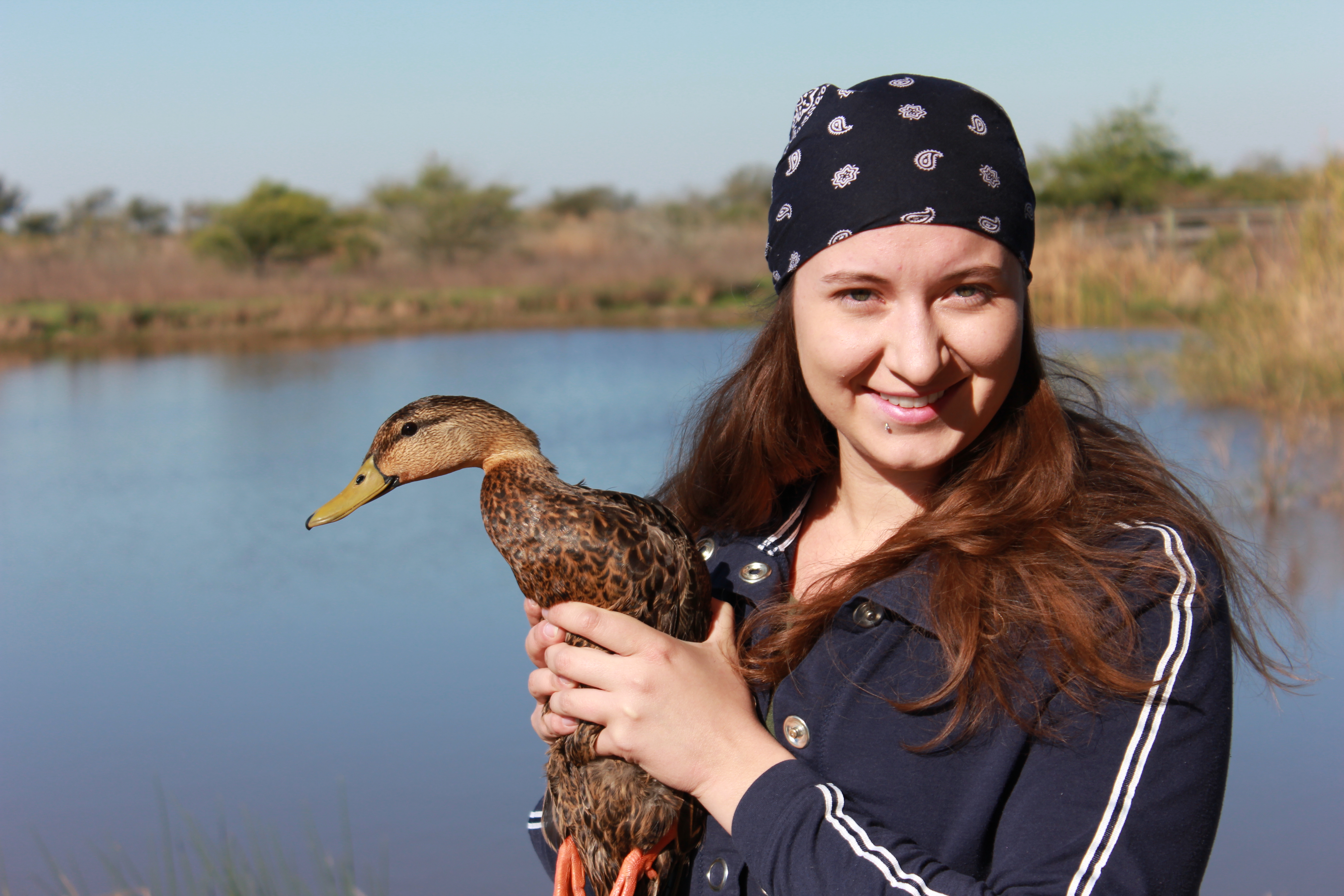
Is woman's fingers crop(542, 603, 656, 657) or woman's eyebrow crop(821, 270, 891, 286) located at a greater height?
woman's eyebrow crop(821, 270, 891, 286)

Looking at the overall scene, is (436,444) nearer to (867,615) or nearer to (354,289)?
(867,615)

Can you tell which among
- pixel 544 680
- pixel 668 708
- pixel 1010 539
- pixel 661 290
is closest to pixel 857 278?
pixel 1010 539

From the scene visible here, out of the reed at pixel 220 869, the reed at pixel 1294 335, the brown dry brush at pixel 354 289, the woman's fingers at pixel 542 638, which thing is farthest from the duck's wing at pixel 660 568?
the brown dry brush at pixel 354 289

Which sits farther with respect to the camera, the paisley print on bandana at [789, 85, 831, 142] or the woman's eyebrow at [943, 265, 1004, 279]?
the paisley print on bandana at [789, 85, 831, 142]

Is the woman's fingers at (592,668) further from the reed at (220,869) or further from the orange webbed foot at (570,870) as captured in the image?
the reed at (220,869)

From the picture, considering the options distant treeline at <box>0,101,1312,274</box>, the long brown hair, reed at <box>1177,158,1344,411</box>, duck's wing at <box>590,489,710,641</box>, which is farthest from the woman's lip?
distant treeline at <box>0,101,1312,274</box>

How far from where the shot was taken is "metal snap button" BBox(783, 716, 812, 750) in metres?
1.41

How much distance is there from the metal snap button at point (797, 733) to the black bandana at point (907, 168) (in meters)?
0.66

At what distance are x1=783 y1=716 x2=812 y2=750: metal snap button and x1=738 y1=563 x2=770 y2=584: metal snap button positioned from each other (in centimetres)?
30

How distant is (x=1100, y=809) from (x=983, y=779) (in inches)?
6.0

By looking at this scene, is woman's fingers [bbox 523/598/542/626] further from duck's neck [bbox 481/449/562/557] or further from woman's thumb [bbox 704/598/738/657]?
woman's thumb [bbox 704/598/738/657]

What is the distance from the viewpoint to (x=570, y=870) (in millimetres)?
1571

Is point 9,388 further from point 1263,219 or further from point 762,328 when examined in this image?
point 1263,219

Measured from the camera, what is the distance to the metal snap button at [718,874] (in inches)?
56.7
